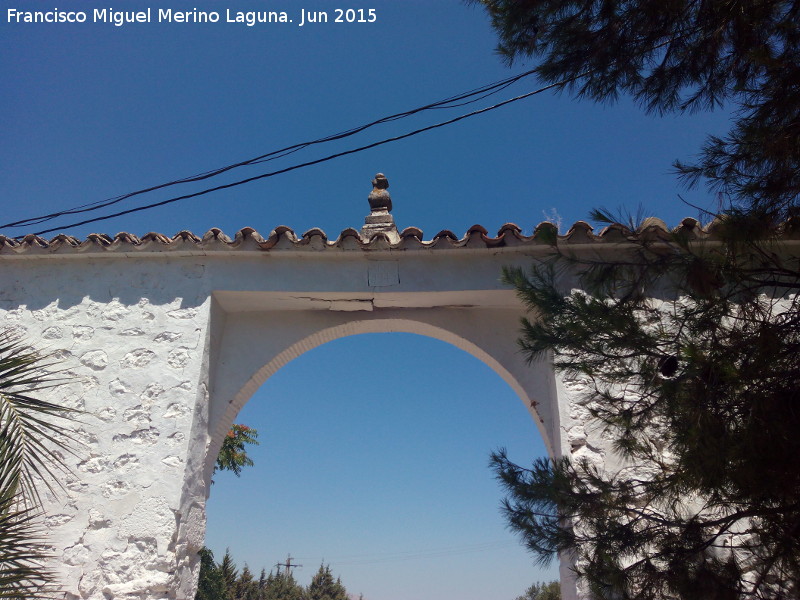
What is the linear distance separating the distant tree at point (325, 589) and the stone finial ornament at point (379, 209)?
64.2ft

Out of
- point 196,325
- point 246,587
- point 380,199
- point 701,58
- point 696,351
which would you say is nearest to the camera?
point 696,351

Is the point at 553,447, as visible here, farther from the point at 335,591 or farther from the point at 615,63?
the point at 335,591

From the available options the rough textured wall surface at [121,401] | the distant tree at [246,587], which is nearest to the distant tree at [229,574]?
the distant tree at [246,587]

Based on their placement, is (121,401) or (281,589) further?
(281,589)

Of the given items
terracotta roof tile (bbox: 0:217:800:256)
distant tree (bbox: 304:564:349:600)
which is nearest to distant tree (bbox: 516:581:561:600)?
distant tree (bbox: 304:564:349:600)

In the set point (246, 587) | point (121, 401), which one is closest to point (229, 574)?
point (246, 587)

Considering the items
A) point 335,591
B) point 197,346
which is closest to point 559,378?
point 197,346

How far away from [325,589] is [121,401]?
65.9 feet

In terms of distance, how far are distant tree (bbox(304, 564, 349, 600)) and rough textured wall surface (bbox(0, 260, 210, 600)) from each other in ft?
64.5

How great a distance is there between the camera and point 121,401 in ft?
13.9

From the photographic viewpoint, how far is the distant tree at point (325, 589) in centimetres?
2186

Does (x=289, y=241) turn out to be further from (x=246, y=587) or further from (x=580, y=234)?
(x=246, y=587)

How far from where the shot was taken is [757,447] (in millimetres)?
2219

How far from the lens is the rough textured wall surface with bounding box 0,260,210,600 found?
12.6 feet
